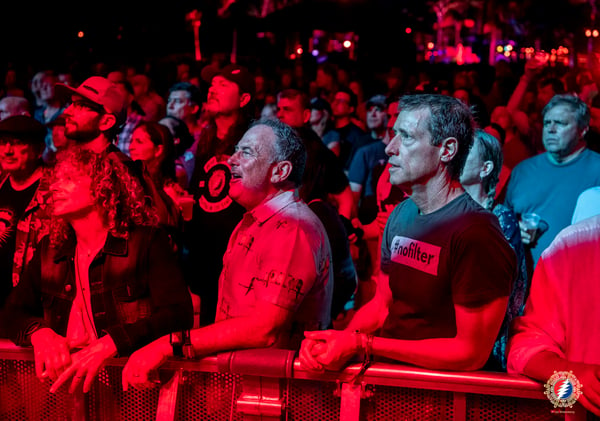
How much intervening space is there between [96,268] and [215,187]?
1630mm

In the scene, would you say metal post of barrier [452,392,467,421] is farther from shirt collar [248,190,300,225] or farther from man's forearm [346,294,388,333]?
shirt collar [248,190,300,225]

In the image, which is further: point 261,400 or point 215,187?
point 215,187

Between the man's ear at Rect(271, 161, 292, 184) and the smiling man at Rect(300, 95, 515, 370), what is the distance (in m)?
0.56

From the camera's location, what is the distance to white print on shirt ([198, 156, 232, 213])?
4.38 meters

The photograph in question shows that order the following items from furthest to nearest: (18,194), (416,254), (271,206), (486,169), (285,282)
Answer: (18,194) < (486,169) < (271,206) < (285,282) < (416,254)

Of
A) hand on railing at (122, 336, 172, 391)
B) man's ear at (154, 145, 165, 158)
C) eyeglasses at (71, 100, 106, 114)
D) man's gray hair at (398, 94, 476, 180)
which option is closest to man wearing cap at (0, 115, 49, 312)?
eyeglasses at (71, 100, 106, 114)

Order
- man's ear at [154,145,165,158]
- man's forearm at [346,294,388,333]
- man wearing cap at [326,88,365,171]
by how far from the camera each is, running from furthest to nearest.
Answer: man wearing cap at [326,88,365,171] → man's ear at [154,145,165,158] → man's forearm at [346,294,388,333]

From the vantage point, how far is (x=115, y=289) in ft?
9.30

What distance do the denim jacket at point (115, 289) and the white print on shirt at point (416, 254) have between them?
802 millimetres

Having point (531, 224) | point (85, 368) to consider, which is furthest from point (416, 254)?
point (531, 224)

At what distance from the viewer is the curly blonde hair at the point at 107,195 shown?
2.93 metres

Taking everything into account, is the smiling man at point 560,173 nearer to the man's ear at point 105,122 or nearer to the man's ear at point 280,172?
the man's ear at point 280,172

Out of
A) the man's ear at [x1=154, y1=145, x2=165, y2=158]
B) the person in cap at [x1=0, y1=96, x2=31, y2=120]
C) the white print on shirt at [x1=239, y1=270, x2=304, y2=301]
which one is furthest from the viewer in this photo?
the person in cap at [x1=0, y1=96, x2=31, y2=120]

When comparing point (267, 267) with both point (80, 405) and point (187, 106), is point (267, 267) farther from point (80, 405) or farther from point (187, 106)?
point (187, 106)
